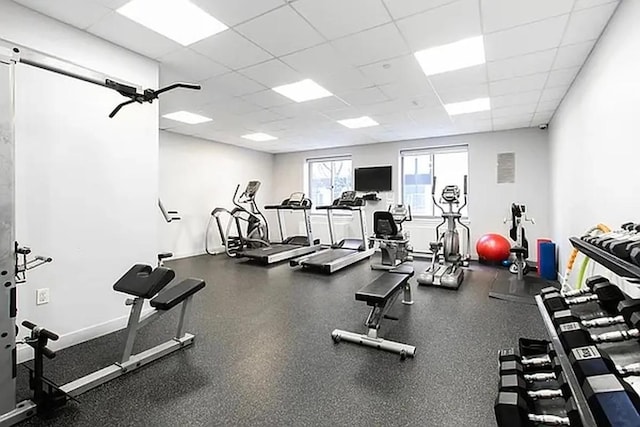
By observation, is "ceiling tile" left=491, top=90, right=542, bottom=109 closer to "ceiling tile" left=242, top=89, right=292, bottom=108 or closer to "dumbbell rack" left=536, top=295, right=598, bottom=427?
"ceiling tile" left=242, top=89, right=292, bottom=108

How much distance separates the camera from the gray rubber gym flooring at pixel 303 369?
1877 millimetres

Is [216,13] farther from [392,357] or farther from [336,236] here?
[336,236]

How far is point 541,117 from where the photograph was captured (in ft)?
18.4

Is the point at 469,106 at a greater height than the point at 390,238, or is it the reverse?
the point at 469,106

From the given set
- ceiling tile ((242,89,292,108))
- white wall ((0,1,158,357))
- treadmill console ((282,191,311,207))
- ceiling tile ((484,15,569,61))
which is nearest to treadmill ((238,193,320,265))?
treadmill console ((282,191,311,207))

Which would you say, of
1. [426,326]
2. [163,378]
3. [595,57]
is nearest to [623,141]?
[595,57]

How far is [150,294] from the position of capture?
224 cm

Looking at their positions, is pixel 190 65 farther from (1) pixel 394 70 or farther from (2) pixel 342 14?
(1) pixel 394 70

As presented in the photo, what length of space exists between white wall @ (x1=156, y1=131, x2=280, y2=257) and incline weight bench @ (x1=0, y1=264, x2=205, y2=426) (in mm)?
4130

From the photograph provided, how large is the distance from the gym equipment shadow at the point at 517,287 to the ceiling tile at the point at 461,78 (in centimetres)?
275

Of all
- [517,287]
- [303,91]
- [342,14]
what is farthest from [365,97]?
[517,287]

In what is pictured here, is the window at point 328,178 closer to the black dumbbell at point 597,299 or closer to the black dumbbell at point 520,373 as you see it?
the black dumbbell at point 520,373

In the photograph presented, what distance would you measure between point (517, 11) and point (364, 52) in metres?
1.32

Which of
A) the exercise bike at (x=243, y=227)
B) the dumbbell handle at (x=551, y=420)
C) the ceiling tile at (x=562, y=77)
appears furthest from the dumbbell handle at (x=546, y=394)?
the exercise bike at (x=243, y=227)
